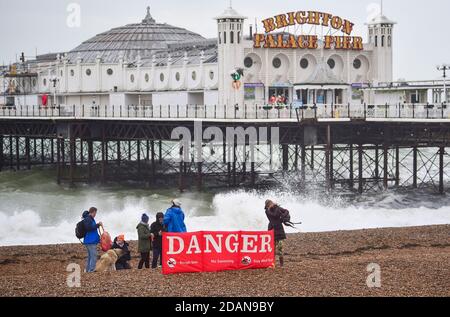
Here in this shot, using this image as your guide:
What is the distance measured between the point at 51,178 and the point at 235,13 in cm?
1862

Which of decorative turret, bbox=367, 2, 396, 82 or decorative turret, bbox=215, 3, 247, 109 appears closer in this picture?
decorative turret, bbox=215, 3, 247, 109

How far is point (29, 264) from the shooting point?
102ft

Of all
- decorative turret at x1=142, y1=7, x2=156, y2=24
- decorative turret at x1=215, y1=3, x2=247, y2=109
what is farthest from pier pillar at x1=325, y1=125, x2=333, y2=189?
decorative turret at x1=142, y1=7, x2=156, y2=24

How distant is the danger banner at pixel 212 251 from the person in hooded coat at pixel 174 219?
110 cm

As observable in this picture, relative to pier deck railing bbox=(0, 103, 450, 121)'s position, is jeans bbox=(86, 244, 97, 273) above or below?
below

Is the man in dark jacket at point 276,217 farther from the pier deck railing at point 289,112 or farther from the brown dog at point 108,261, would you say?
the pier deck railing at point 289,112

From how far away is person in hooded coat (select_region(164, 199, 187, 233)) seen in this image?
2478 centimetres

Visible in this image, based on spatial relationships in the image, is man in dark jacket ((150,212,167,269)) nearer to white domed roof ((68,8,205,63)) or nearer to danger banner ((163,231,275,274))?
danger banner ((163,231,275,274))

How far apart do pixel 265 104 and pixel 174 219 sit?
33.2 meters

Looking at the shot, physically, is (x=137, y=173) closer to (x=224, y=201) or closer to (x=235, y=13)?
(x=235, y=13)

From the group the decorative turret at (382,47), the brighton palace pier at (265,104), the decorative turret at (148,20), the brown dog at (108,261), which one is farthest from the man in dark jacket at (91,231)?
the decorative turret at (148,20)

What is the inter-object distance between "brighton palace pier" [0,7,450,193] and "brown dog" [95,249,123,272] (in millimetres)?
25589
